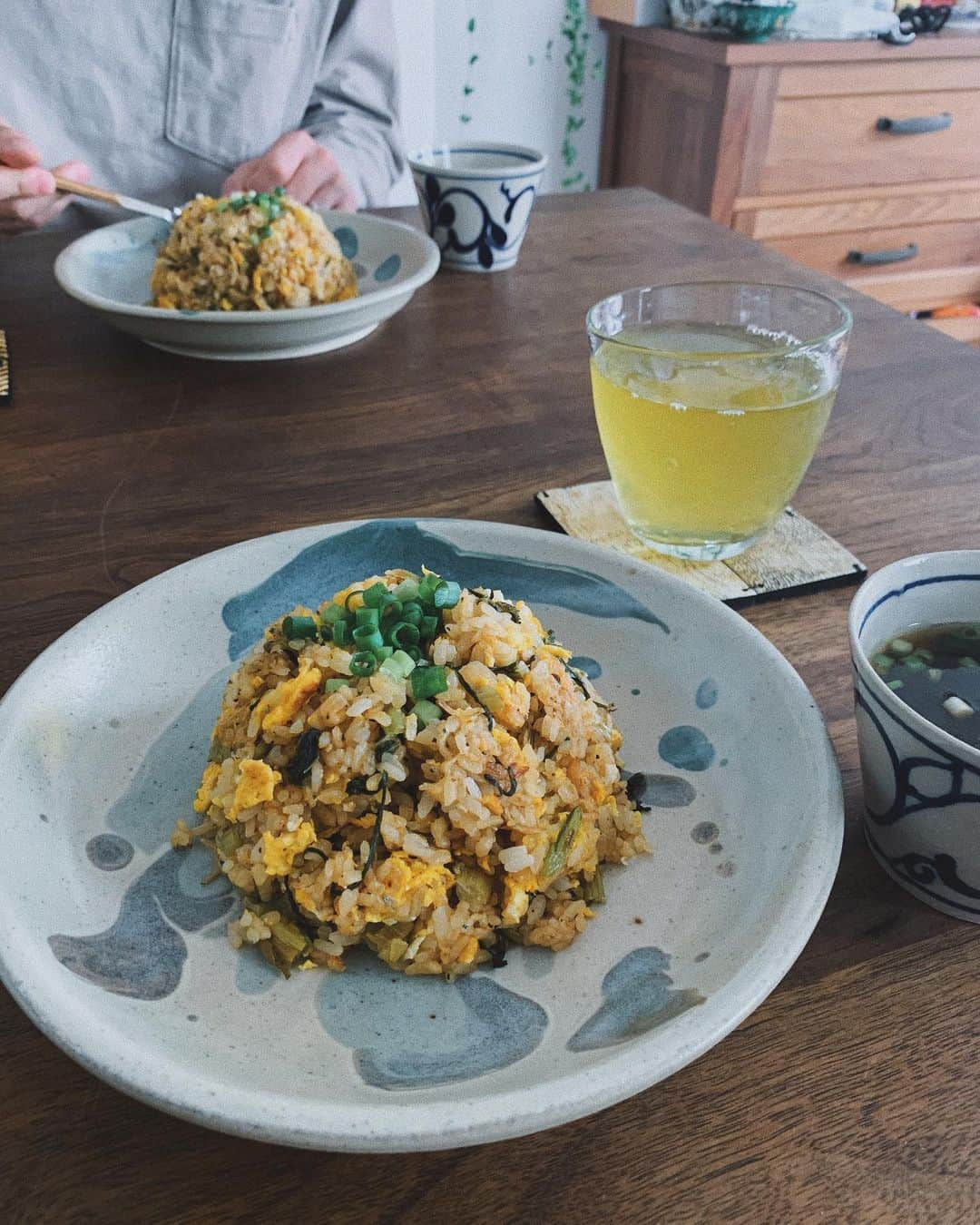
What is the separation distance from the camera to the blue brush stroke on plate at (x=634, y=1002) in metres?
0.59

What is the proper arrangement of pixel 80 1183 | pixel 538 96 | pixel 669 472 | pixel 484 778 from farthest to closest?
pixel 538 96 < pixel 669 472 < pixel 484 778 < pixel 80 1183

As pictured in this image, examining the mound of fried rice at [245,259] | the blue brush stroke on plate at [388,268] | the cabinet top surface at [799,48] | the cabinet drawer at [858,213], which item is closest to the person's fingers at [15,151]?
the mound of fried rice at [245,259]

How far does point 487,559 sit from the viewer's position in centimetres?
100

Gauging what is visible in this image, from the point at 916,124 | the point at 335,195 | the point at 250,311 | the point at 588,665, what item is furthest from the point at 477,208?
the point at 916,124

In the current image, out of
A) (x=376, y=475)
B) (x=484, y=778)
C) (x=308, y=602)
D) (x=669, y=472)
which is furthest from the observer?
(x=376, y=475)

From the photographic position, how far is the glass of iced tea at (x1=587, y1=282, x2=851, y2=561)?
1049 millimetres

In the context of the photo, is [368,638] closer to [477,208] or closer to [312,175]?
[477,208]

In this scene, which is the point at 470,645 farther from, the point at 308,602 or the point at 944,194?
the point at 944,194

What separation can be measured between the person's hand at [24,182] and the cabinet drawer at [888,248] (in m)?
2.91

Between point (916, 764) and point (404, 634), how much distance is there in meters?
0.38

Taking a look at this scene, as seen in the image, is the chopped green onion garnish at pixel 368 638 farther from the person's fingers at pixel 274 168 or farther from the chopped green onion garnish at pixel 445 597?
the person's fingers at pixel 274 168

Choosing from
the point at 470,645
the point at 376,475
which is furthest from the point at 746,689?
the point at 376,475

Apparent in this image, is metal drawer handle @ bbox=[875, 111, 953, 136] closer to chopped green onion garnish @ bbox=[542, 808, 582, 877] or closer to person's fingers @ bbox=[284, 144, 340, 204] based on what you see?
person's fingers @ bbox=[284, 144, 340, 204]

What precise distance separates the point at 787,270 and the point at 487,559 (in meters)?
1.30
